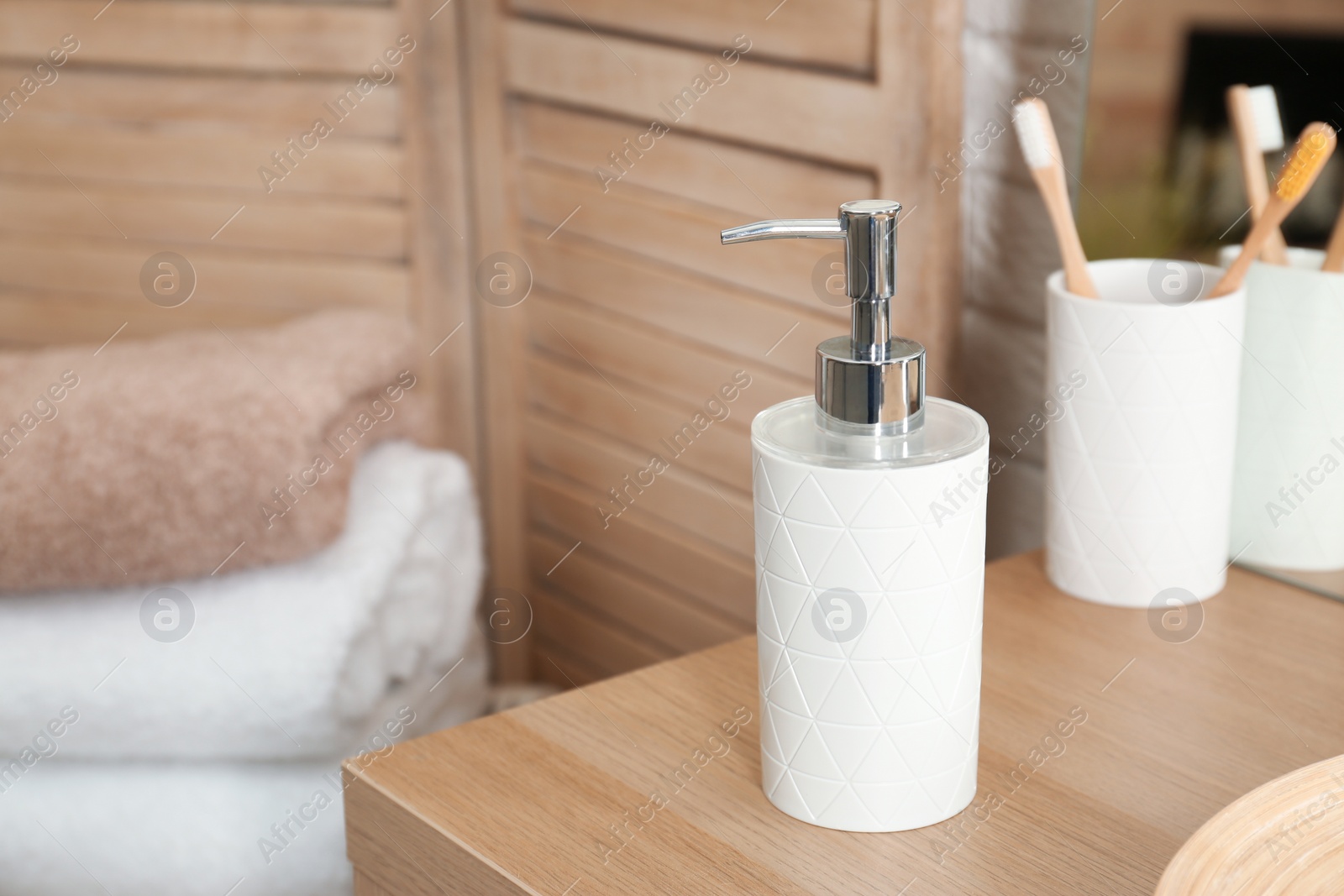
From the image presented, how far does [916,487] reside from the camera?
15.8 inches

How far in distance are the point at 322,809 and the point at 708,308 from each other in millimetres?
406

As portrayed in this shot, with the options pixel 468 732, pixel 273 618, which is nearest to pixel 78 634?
pixel 273 618

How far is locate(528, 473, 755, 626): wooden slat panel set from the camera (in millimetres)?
910

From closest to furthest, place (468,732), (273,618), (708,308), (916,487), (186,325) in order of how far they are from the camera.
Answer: (916,487) → (468,732) → (273,618) → (708,308) → (186,325)

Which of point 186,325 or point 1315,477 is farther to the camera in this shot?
point 186,325

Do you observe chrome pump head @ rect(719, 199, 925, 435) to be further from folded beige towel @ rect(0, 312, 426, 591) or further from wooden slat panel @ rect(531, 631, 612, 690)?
wooden slat panel @ rect(531, 631, 612, 690)

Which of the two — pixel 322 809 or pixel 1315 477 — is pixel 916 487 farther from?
pixel 322 809

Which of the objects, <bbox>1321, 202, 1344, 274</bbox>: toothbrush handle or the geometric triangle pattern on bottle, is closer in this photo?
the geometric triangle pattern on bottle

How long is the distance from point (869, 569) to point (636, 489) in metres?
0.58

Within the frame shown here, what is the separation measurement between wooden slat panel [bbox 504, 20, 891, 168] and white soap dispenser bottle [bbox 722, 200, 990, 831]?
0.30 meters

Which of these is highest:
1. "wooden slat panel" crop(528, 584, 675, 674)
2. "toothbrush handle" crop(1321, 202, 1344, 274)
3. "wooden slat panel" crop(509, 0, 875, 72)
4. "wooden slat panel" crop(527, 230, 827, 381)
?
"wooden slat panel" crop(509, 0, 875, 72)

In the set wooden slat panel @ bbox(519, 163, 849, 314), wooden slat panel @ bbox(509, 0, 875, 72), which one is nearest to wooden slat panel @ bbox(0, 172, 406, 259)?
wooden slat panel @ bbox(519, 163, 849, 314)

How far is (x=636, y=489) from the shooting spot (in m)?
0.98

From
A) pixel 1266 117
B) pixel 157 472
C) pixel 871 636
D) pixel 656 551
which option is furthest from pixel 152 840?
pixel 1266 117
